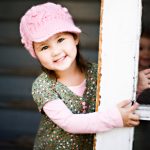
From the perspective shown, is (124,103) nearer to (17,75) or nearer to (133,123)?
(133,123)

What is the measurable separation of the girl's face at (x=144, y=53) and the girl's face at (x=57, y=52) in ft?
1.13

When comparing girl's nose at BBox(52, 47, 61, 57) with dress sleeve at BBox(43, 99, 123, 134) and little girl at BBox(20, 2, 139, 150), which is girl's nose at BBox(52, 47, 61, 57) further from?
dress sleeve at BBox(43, 99, 123, 134)

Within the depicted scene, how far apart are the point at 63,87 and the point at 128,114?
0.41m

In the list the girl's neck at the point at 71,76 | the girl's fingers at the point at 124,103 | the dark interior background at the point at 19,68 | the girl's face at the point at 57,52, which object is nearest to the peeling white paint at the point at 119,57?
the girl's fingers at the point at 124,103

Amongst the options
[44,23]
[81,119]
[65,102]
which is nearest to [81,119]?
[81,119]

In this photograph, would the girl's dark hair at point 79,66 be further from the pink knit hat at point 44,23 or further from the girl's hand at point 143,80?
the girl's hand at point 143,80

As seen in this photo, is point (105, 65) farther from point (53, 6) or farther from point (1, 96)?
point (1, 96)

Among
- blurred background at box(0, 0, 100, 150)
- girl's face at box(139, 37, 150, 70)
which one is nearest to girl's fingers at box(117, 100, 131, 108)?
girl's face at box(139, 37, 150, 70)

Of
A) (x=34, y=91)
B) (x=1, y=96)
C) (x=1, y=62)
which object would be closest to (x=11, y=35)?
(x=1, y=62)

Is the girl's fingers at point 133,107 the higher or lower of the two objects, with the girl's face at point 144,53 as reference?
lower

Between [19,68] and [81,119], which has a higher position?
[19,68]

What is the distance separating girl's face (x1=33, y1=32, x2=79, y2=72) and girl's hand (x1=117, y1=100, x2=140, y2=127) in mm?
345

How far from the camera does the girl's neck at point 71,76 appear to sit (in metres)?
2.24

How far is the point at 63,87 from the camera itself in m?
2.18
